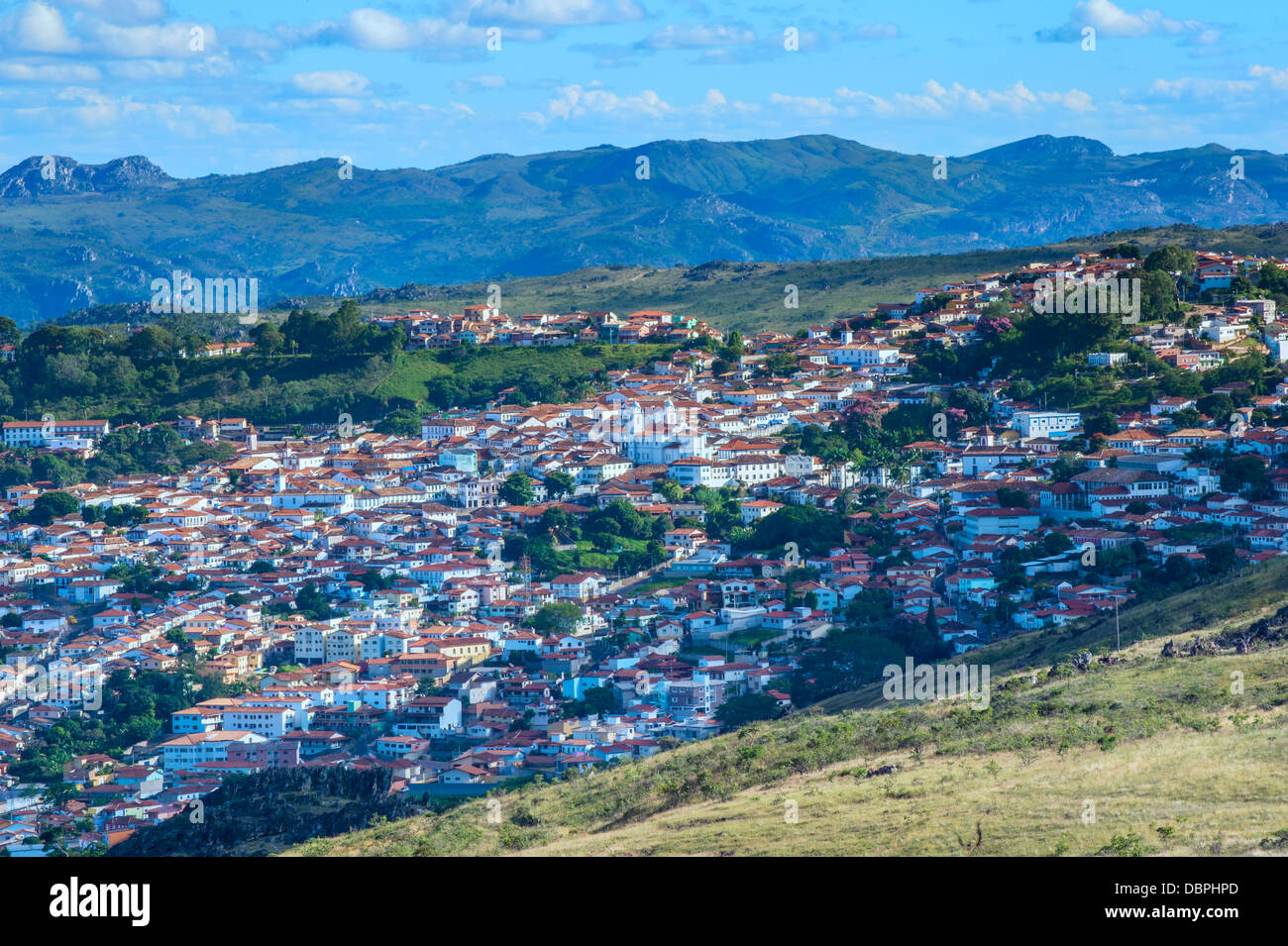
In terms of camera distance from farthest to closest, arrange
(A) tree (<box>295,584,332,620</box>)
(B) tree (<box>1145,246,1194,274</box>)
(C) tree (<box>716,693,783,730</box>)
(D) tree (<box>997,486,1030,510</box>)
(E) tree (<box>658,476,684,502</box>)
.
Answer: (B) tree (<box>1145,246,1194,274</box>) → (E) tree (<box>658,476,684,502</box>) → (D) tree (<box>997,486,1030,510</box>) → (A) tree (<box>295,584,332,620</box>) → (C) tree (<box>716,693,783,730</box>)

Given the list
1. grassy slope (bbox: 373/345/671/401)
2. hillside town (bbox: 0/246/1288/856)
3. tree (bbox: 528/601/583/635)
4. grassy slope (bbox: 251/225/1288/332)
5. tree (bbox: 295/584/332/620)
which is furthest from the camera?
grassy slope (bbox: 251/225/1288/332)

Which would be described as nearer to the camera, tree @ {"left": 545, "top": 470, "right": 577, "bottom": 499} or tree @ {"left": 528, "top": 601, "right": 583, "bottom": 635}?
tree @ {"left": 528, "top": 601, "right": 583, "bottom": 635}

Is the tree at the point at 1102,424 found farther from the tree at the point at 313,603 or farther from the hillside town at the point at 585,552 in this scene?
the tree at the point at 313,603

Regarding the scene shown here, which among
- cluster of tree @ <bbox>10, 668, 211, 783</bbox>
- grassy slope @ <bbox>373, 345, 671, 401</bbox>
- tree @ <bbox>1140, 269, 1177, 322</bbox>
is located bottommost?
cluster of tree @ <bbox>10, 668, 211, 783</bbox>

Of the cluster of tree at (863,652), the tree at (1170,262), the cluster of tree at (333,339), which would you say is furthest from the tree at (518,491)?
the tree at (1170,262)

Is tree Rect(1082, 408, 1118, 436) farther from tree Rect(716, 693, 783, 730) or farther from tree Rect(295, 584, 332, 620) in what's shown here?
tree Rect(295, 584, 332, 620)

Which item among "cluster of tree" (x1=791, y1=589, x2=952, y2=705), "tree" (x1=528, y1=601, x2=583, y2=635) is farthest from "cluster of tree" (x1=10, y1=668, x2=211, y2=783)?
"cluster of tree" (x1=791, y1=589, x2=952, y2=705)

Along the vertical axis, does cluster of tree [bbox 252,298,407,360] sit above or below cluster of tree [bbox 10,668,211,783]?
above
